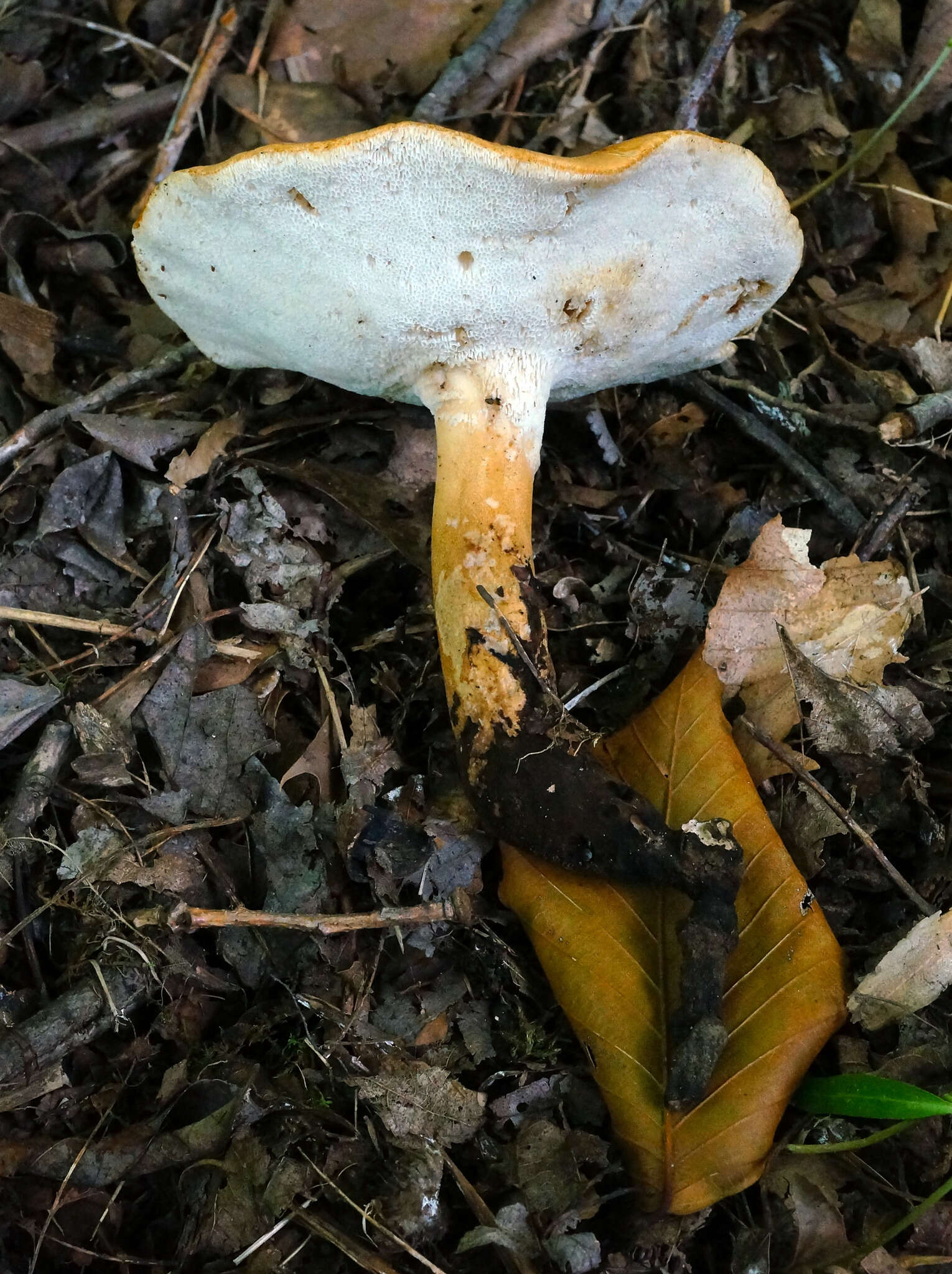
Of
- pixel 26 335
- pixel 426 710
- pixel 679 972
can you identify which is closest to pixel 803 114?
pixel 426 710

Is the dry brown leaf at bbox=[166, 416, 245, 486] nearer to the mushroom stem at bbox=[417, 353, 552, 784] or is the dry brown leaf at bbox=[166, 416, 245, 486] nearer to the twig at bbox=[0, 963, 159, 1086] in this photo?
the mushroom stem at bbox=[417, 353, 552, 784]

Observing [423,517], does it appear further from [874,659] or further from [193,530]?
[874,659]

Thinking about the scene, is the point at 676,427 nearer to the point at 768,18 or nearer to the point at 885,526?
the point at 885,526

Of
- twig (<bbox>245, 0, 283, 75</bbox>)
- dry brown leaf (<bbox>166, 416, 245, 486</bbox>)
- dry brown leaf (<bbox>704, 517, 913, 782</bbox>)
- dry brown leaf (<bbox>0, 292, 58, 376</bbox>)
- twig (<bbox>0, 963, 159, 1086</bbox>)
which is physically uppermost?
twig (<bbox>245, 0, 283, 75</bbox>)

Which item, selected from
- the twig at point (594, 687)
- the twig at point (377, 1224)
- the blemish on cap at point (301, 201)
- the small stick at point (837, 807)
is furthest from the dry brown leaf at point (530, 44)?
the twig at point (377, 1224)

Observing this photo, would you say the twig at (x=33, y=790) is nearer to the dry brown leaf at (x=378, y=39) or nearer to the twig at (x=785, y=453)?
the twig at (x=785, y=453)

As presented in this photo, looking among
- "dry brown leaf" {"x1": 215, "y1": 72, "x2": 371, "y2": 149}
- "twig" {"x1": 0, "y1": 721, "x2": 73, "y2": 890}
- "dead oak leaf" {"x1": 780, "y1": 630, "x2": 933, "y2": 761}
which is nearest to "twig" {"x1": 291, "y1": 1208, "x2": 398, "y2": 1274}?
"twig" {"x1": 0, "y1": 721, "x2": 73, "y2": 890}
